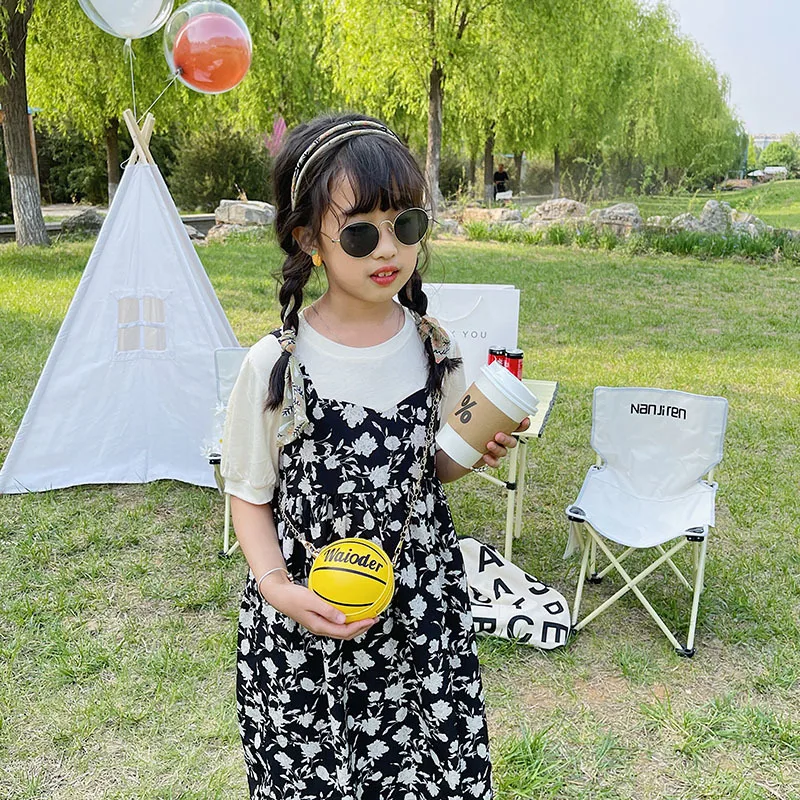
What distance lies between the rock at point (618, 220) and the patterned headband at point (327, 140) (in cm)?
1344

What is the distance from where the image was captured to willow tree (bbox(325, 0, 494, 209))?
47.9 feet

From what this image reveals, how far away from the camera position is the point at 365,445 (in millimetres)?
1514

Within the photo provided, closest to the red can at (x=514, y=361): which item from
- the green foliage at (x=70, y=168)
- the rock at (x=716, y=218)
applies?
the rock at (x=716, y=218)

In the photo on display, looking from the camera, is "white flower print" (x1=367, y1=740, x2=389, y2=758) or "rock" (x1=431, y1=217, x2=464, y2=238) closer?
"white flower print" (x1=367, y1=740, x2=389, y2=758)

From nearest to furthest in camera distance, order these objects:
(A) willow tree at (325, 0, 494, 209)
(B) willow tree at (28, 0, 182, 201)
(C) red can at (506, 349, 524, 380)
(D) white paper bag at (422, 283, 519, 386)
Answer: (C) red can at (506, 349, 524, 380), (D) white paper bag at (422, 283, 519, 386), (B) willow tree at (28, 0, 182, 201), (A) willow tree at (325, 0, 494, 209)

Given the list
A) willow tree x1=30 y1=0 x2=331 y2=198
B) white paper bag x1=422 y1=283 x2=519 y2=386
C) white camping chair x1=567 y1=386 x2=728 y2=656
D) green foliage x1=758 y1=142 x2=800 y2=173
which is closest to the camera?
white camping chair x1=567 y1=386 x2=728 y2=656

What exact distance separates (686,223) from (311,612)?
14.3 meters

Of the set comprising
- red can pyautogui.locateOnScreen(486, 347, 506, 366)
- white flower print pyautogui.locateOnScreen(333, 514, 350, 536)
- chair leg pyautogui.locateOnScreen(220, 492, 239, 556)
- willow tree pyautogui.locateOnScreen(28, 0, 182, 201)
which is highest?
willow tree pyautogui.locateOnScreen(28, 0, 182, 201)

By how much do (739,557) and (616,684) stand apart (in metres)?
1.25

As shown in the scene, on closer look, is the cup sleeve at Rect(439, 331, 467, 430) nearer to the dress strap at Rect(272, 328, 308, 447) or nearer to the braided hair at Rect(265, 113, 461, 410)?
the braided hair at Rect(265, 113, 461, 410)

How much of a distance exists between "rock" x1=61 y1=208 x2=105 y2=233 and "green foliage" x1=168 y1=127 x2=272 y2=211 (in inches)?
243

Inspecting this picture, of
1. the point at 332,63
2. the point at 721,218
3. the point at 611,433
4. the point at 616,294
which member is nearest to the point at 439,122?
the point at 332,63

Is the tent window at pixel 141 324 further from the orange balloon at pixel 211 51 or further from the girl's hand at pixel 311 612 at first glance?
the girl's hand at pixel 311 612

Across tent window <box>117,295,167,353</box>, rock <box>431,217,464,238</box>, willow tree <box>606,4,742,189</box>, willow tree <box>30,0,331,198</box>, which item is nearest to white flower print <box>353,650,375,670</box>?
tent window <box>117,295,167,353</box>
